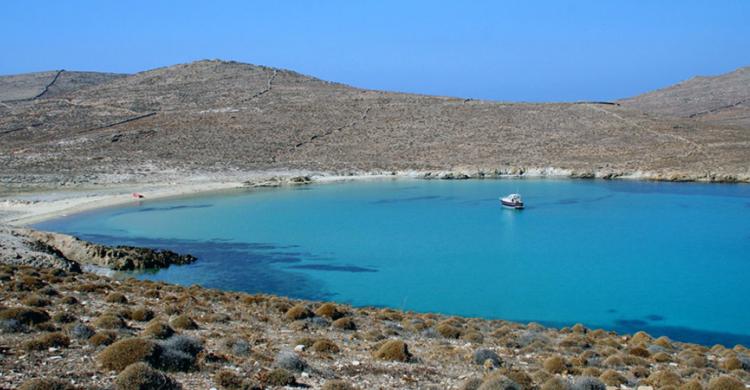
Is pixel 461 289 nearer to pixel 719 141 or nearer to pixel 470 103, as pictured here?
pixel 719 141

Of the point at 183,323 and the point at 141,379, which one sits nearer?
the point at 141,379

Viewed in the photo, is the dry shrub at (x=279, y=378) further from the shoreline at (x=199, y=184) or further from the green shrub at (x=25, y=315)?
the shoreline at (x=199, y=184)

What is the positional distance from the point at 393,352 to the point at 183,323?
5081 mm

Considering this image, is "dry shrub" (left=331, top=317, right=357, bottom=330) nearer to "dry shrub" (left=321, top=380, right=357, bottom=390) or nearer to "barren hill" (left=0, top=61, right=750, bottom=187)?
"dry shrub" (left=321, top=380, right=357, bottom=390)

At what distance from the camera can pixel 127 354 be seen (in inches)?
424

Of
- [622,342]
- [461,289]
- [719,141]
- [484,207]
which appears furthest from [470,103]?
[622,342]

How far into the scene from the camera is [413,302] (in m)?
26.5

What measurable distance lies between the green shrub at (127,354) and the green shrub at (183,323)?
3786 mm

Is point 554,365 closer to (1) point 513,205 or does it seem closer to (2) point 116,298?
(2) point 116,298

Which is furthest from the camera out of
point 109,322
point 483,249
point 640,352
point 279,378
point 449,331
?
point 483,249

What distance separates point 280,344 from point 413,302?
12.8 meters

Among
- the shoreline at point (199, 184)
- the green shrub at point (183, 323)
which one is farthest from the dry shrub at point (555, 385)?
the shoreline at point (199, 184)

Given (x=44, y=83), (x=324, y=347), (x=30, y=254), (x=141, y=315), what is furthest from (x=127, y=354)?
(x=44, y=83)

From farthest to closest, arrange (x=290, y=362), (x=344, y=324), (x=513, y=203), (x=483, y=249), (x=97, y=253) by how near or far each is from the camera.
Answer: (x=513, y=203)
(x=483, y=249)
(x=97, y=253)
(x=344, y=324)
(x=290, y=362)
